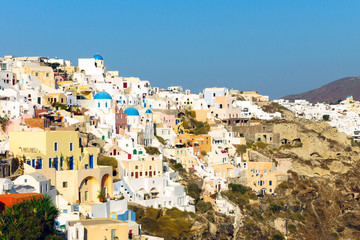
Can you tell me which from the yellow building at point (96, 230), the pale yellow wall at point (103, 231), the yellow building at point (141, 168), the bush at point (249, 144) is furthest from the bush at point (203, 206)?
the bush at point (249, 144)

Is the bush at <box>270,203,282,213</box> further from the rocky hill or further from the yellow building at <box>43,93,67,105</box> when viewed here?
the yellow building at <box>43,93,67,105</box>

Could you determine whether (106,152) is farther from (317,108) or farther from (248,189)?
(317,108)

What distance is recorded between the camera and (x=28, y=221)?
3195cm

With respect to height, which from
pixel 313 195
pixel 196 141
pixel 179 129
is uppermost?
pixel 179 129

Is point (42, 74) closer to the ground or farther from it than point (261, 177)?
farther from it

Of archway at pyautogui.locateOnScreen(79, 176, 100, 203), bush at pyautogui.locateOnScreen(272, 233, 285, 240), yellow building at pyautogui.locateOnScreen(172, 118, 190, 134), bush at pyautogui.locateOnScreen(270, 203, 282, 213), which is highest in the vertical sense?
yellow building at pyautogui.locateOnScreen(172, 118, 190, 134)

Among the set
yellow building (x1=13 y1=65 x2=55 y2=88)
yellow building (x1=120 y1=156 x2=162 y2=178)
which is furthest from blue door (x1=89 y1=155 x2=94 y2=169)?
yellow building (x1=13 y1=65 x2=55 y2=88)

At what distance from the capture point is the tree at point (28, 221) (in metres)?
31.3

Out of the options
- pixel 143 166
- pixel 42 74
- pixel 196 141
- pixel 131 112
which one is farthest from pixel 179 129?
pixel 143 166

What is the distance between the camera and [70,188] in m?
42.8

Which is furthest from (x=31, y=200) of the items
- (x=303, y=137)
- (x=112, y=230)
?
(x=303, y=137)

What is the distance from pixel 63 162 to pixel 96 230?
9.97 m

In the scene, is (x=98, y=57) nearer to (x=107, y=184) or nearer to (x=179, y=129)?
(x=179, y=129)

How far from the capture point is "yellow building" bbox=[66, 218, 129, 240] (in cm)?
3425
